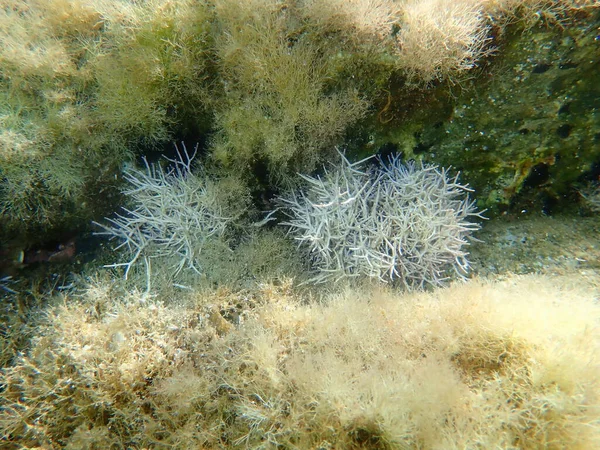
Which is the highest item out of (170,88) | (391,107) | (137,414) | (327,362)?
(391,107)

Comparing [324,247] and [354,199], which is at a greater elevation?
[354,199]

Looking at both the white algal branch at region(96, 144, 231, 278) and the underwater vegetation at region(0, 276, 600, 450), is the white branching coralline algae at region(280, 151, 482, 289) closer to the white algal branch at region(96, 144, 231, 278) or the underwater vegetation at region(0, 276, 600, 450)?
the underwater vegetation at region(0, 276, 600, 450)

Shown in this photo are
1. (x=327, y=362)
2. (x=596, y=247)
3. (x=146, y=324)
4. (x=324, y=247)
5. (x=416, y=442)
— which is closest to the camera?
(x=416, y=442)

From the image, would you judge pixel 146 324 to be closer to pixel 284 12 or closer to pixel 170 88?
pixel 170 88

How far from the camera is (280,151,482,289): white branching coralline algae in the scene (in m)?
2.69

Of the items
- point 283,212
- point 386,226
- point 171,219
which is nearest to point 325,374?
point 386,226

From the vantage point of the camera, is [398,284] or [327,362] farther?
[398,284]

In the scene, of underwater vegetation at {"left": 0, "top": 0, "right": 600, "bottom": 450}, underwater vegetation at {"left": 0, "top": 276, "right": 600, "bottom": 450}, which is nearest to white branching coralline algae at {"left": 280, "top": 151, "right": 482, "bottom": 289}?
underwater vegetation at {"left": 0, "top": 0, "right": 600, "bottom": 450}

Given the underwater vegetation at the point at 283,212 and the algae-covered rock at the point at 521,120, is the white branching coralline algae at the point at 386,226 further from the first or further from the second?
the algae-covered rock at the point at 521,120

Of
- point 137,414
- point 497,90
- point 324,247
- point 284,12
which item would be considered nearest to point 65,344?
point 137,414

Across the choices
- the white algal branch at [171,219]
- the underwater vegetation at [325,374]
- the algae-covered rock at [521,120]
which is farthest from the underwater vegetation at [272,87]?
the underwater vegetation at [325,374]

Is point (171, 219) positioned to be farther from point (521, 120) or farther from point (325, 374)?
point (521, 120)

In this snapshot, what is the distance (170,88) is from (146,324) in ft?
6.71

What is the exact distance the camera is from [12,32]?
8.70 ft
